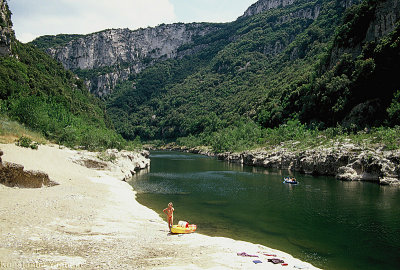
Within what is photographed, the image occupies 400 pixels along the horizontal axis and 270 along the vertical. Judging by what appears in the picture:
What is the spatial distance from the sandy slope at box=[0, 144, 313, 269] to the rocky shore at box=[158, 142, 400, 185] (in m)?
35.6

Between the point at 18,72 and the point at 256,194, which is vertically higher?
the point at 18,72

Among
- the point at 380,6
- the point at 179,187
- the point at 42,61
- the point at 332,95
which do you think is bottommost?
the point at 179,187

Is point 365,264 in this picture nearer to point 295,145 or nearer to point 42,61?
point 295,145

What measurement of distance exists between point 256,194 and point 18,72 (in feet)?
217

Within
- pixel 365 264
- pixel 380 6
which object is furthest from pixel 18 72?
pixel 380 6

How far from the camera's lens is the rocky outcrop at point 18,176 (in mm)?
24405

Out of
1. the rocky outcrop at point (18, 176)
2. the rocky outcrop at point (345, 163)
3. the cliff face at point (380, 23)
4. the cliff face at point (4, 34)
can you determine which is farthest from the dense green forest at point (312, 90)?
the cliff face at point (4, 34)

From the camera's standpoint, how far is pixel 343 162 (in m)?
51.6

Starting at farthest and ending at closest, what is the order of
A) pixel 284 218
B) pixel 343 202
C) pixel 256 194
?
→ 1. pixel 256 194
2. pixel 343 202
3. pixel 284 218

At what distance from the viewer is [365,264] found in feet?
55.2

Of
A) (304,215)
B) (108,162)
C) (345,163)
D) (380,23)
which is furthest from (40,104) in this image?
(380,23)

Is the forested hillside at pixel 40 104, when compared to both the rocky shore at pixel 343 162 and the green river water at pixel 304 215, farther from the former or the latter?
the rocky shore at pixel 343 162

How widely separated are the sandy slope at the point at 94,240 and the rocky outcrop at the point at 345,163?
35.6 m

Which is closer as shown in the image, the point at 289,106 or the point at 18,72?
the point at 18,72
